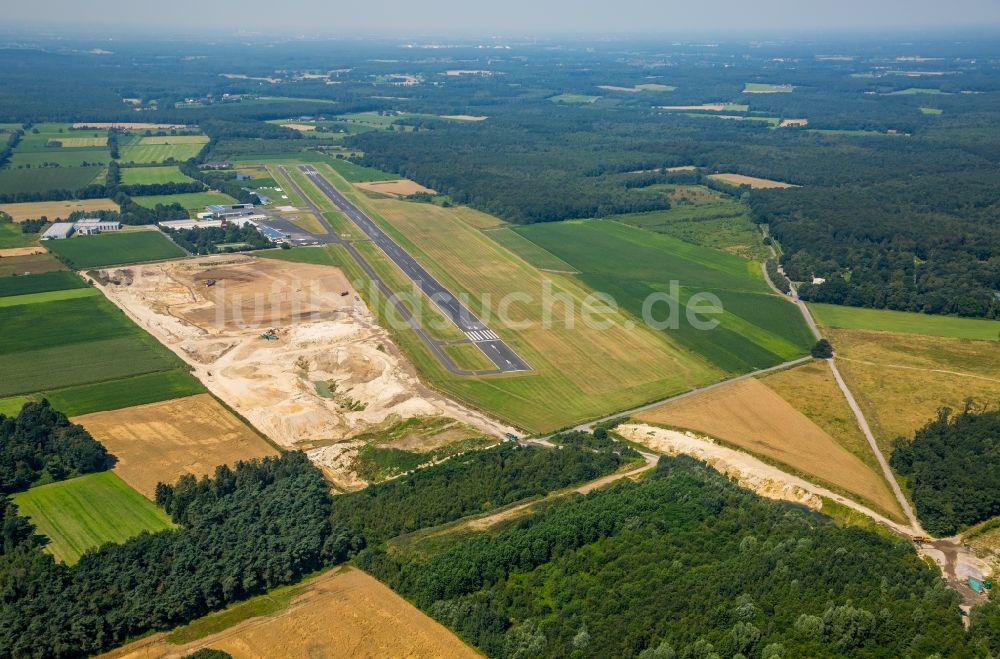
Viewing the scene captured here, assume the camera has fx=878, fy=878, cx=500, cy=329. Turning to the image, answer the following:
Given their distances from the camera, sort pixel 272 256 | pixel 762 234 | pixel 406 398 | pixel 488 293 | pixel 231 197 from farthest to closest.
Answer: pixel 231 197
pixel 762 234
pixel 272 256
pixel 488 293
pixel 406 398

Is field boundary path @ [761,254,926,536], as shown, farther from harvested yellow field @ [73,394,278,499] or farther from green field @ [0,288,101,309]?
green field @ [0,288,101,309]

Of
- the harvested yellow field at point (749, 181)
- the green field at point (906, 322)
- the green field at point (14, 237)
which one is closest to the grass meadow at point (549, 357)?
the green field at point (906, 322)

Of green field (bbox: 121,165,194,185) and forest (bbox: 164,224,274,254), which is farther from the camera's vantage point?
green field (bbox: 121,165,194,185)

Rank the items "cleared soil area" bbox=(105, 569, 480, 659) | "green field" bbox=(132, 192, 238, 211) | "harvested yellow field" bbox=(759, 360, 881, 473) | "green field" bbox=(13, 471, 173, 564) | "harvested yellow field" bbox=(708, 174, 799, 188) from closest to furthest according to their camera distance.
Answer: "cleared soil area" bbox=(105, 569, 480, 659), "green field" bbox=(13, 471, 173, 564), "harvested yellow field" bbox=(759, 360, 881, 473), "green field" bbox=(132, 192, 238, 211), "harvested yellow field" bbox=(708, 174, 799, 188)

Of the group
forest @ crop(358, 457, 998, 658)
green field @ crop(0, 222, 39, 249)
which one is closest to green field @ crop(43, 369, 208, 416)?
forest @ crop(358, 457, 998, 658)

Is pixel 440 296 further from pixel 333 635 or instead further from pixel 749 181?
pixel 749 181

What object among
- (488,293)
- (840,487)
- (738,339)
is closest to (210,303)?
(488,293)

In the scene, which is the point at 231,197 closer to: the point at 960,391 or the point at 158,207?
the point at 158,207
